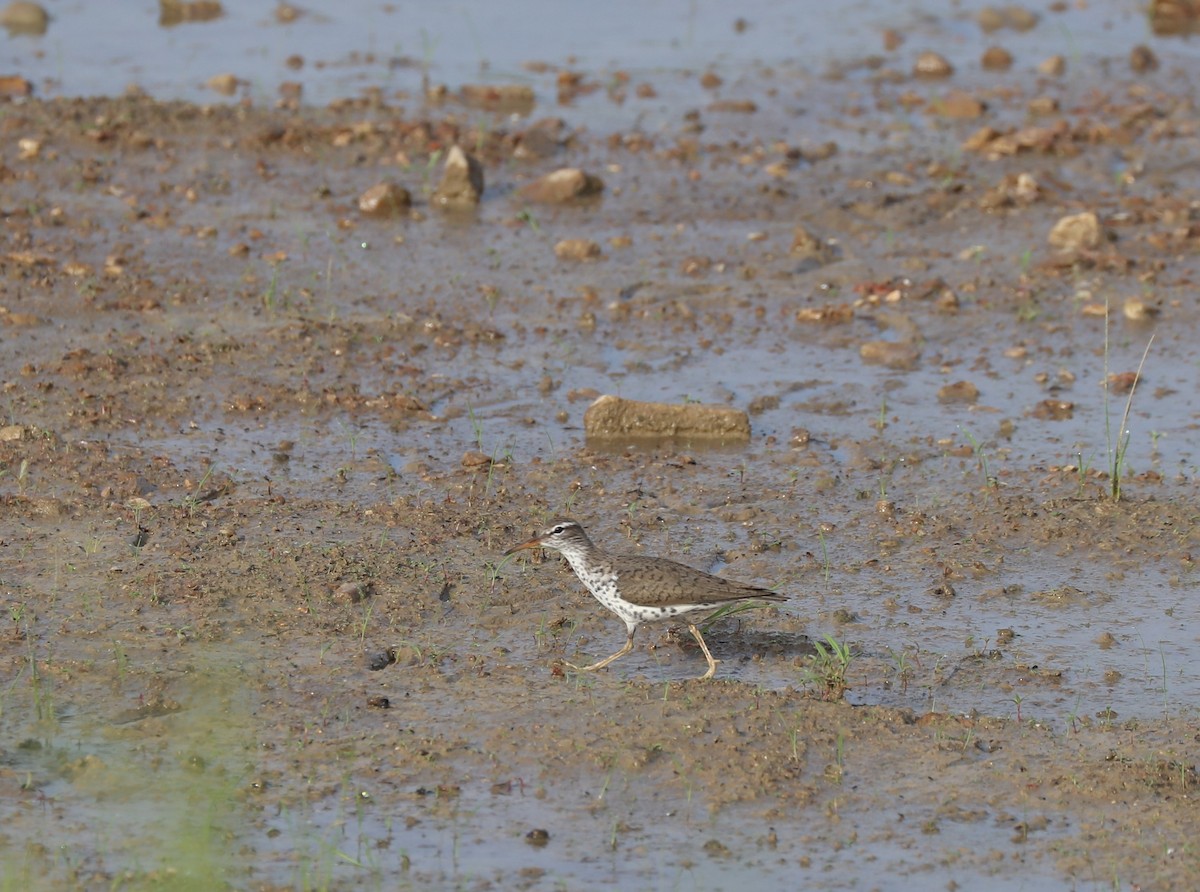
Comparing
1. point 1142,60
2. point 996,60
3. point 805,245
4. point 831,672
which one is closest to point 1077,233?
point 805,245

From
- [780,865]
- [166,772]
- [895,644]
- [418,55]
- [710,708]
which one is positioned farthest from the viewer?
[418,55]

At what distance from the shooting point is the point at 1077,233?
12852 mm

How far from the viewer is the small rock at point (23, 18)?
18266mm

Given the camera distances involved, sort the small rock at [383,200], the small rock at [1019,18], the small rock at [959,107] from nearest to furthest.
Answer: the small rock at [383,200] → the small rock at [959,107] → the small rock at [1019,18]

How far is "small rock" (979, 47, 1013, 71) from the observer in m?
17.7

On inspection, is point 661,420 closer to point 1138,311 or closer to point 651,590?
point 651,590

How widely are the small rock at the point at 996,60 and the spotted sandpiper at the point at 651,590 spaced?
36.9ft

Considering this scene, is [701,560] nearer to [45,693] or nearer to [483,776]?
[483,776]

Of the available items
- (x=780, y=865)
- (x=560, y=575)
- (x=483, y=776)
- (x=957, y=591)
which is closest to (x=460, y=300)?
(x=560, y=575)

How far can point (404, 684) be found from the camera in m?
7.54

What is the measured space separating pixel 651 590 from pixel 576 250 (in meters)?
5.59

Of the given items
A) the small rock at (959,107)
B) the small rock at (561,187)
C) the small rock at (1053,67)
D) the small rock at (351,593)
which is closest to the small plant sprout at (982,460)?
the small rock at (351,593)

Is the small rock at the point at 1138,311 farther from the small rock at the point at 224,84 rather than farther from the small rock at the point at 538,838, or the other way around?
the small rock at the point at 224,84

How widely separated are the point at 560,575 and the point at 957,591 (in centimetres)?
189
